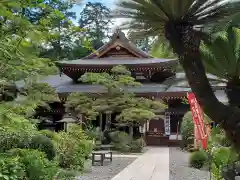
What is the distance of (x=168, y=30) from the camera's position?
7.82ft

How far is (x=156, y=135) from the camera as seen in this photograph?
22547 millimetres

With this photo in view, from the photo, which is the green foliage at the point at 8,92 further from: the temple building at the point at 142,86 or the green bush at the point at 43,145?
the temple building at the point at 142,86

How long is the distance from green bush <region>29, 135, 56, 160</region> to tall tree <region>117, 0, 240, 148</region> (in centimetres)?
544

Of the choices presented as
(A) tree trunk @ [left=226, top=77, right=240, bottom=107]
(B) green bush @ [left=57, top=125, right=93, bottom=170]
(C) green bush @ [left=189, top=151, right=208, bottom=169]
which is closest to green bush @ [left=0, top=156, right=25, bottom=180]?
(A) tree trunk @ [left=226, top=77, right=240, bottom=107]

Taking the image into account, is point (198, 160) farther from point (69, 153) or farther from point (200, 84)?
point (200, 84)

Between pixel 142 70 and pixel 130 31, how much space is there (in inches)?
836

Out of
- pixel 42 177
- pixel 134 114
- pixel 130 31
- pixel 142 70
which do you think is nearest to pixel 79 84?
pixel 142 70

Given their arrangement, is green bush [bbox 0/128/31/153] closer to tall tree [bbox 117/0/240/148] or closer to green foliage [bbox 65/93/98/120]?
tall tree [bbox 117/0/240/148]

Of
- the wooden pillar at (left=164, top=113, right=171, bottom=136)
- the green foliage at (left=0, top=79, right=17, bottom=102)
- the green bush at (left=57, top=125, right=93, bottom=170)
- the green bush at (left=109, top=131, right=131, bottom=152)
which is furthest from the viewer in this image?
the wooden pillar at (left=164, top=113, right=171, bottom=136)

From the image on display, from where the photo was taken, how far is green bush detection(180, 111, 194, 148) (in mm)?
17969

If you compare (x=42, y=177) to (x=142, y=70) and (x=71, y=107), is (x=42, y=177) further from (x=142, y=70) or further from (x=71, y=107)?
(x=142, y=70)

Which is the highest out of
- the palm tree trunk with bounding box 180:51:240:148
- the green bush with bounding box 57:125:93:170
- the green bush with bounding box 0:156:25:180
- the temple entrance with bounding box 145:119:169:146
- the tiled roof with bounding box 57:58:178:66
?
the tiled roof with bounding box 57:58:178:66

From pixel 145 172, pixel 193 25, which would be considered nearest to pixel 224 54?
pixel 193 25

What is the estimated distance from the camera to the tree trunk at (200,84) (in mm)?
2209
